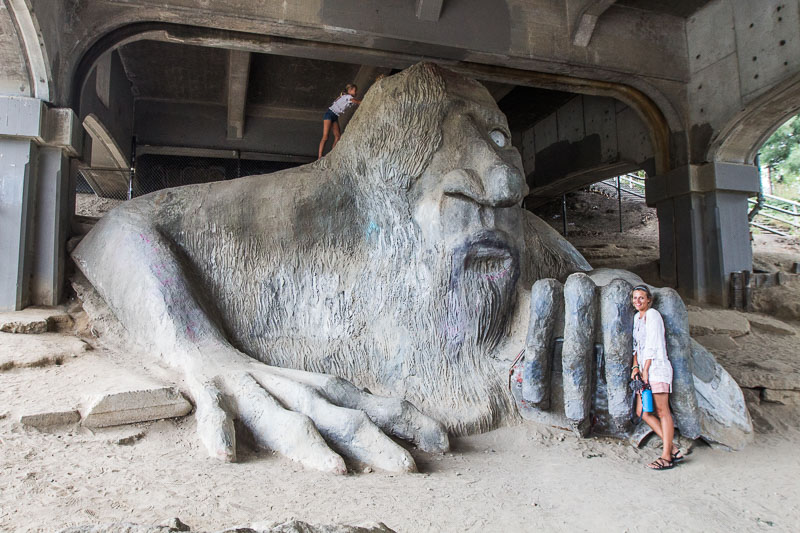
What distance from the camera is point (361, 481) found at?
183 centimetres

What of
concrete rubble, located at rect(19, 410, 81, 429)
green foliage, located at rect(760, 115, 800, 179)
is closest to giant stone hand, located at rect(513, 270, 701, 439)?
concrete rubble, located at rect(19, 410, 81, 429)

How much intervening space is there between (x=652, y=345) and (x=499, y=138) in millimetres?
1415

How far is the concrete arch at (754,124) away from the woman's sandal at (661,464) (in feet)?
14.3

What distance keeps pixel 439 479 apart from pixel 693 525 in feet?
2.62

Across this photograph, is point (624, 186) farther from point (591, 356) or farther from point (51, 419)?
point (51, 419)

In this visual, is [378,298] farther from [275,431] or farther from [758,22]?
[758,22]

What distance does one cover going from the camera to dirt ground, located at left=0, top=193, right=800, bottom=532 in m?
1.53

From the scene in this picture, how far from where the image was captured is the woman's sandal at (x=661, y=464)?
222 centimetres

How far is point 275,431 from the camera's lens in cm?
204

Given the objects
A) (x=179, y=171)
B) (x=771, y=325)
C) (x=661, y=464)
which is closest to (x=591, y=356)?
(x=661, y=464)

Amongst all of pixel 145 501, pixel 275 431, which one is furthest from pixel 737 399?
pixel 145 501

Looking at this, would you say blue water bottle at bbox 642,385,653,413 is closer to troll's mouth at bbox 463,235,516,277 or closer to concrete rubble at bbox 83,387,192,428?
troll's mouth at bbox 463,235,516,277

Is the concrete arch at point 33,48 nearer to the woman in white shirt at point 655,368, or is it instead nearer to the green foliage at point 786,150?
the woman in white shirt at point 655,368

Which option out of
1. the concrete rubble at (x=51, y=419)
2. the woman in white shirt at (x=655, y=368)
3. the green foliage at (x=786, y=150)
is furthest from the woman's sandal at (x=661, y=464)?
the green foliage at (x=786, y=150)
